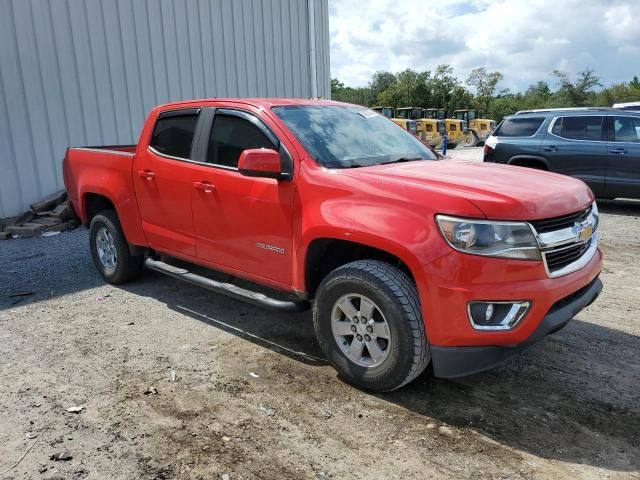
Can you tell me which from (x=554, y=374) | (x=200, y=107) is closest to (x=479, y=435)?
(x=554, y=374)

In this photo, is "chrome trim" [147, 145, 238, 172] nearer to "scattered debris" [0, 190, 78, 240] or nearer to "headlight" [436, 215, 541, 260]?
"headlight" [436, 215, 541, 260]

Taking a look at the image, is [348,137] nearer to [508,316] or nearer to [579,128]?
[508,316]

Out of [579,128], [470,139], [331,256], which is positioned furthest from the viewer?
[470,139]

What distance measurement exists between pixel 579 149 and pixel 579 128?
46cm

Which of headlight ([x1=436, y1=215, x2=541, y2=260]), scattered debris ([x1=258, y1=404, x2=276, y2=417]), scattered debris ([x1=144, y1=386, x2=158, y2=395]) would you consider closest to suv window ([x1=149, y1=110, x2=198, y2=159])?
scattered debris ([x1=144, y1=386, x2=158, y2=395])

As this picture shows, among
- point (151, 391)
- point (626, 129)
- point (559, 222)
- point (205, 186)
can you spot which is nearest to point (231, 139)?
point (205, 186)

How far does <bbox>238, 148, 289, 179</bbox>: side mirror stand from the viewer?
3645 millimetres

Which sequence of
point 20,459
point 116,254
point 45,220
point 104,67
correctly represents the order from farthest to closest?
point 104,67 < point 45,220 < point 116,254 < point 20,459

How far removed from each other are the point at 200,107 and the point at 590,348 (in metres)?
3.70

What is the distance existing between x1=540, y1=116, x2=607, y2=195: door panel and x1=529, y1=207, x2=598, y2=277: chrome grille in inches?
262

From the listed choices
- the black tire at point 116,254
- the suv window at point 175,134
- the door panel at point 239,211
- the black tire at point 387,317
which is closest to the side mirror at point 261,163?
the door panel at point 239,211

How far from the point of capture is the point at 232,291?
13.9 ft

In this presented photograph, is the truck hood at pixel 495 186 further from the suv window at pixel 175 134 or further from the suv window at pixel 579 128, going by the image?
the suv window at pixel 579 128

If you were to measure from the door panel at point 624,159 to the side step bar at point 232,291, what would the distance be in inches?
298
